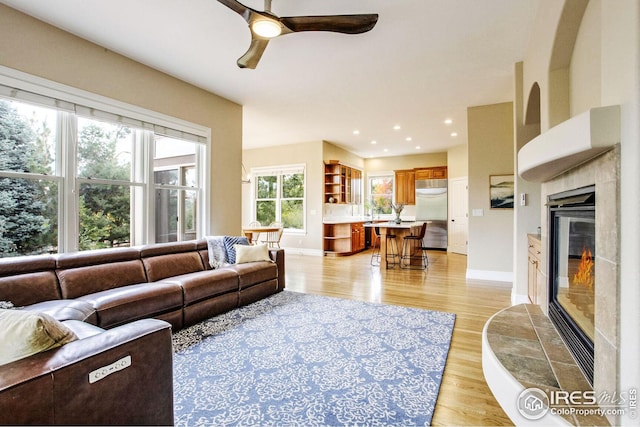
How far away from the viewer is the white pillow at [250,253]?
12.7ft

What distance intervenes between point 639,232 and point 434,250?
823cm

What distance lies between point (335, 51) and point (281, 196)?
5215mm

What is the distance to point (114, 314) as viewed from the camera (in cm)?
232

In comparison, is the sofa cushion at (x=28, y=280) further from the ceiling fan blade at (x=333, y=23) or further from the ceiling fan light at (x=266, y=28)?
the ceiling fan blade at (x=333, y=23)

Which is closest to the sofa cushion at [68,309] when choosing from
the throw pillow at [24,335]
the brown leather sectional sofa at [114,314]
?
the brown leather sectional sofa at [114,314]

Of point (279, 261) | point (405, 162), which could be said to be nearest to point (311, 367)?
point (279, 261)

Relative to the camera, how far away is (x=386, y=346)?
2482 mm

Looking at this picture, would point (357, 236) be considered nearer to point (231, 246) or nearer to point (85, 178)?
point (231, 246)

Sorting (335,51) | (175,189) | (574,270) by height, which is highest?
(335,51)

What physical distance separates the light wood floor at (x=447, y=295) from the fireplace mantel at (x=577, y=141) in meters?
1.45

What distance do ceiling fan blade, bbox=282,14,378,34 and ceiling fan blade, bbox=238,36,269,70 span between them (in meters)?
0.34

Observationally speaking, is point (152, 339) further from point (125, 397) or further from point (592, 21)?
point (592, 21)

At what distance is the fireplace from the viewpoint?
4.63 ft

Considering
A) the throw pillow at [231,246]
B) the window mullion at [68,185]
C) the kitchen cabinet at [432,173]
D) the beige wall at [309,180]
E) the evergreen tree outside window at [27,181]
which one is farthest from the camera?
the kitchen cabinet at [432,173]
